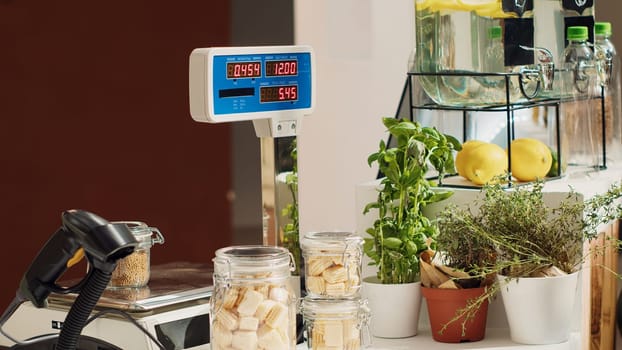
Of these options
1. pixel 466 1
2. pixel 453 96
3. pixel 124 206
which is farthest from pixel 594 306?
pixel 124 206

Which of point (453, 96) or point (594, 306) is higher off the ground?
point (453, 96)

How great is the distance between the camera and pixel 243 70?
4.74 feet

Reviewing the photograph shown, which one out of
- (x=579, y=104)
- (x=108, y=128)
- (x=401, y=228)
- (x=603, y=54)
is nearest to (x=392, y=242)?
(x=401, y=228)

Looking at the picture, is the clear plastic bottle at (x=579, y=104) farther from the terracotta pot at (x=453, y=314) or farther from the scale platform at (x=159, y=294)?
the scale platform at (x=159, y=294)

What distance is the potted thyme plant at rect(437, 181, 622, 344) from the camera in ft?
4.77

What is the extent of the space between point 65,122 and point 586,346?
217cm

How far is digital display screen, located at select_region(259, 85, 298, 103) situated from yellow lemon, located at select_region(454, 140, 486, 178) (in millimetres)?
343

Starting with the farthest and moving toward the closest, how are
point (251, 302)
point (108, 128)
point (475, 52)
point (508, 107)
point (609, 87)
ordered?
1. point (108, 128)
2. point (609, 87)
3. point (475, 52)
4. point (508, 107)
5. point (251, 302)

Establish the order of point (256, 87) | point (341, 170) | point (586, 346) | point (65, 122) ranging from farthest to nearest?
point (65, 122) < point (341, 170) < point (586, 346) < point (256, 87)

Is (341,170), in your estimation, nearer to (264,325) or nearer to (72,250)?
(264,325)

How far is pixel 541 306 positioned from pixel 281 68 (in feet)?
1.74

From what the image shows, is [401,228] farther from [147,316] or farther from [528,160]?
[147,316]

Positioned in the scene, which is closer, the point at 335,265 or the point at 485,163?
the point at 335,265

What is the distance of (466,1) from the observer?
1748 millimetres
